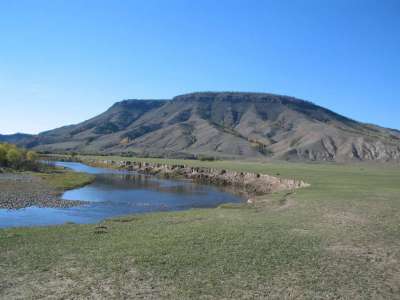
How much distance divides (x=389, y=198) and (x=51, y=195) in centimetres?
4214

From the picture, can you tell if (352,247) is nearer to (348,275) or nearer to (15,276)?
(348,275)

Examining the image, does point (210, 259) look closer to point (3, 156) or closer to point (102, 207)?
point (102, 207)

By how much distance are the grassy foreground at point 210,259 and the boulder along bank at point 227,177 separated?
36710 mm

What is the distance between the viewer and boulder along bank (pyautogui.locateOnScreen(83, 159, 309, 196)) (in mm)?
72312

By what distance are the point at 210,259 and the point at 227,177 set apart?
250 ft

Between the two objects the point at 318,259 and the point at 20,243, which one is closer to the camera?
the point at 318,259

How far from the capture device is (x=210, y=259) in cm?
1975

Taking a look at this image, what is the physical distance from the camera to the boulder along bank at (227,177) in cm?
7231

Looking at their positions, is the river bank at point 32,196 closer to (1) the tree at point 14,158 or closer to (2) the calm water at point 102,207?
(2) the calm water at point 102,207

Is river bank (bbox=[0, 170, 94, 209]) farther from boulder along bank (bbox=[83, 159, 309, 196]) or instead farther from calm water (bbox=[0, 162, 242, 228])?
boulder along bank (bbox=[83, 159, 309, 196])

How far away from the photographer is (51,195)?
2189 inches

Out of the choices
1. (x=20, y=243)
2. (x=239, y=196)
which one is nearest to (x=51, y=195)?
(x=239, y=196)

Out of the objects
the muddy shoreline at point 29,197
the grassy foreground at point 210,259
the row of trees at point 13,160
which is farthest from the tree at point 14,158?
the grassy foreground at point 210,259

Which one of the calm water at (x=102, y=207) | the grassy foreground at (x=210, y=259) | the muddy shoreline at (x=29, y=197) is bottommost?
the calm water at (x=102, y=207)
